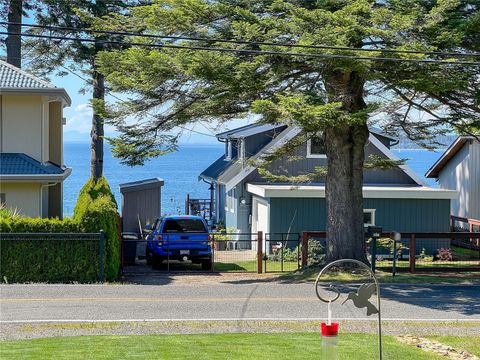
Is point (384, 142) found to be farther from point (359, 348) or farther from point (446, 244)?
point (359, 348)

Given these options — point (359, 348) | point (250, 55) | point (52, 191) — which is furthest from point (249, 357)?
point (52, 191)

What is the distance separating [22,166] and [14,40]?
35.1 ft

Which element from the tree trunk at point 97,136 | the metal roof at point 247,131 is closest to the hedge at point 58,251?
the tree trunk at point 97,136

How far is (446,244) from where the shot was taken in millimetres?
30812

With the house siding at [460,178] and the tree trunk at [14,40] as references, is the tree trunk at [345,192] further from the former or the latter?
the house siding at [460,178]

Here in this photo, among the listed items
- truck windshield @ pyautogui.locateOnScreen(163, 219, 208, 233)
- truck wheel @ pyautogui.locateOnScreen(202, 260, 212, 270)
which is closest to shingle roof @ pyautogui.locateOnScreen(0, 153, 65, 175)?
truck windshield @ pyautogui.locateOnScreen(163, 219, 208, 233)

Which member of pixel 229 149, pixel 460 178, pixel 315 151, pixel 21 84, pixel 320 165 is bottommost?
pixel 460 178

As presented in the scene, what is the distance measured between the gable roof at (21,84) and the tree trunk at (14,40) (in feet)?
21.1

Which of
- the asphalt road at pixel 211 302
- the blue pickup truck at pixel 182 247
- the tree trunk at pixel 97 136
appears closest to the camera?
the asphalt road at pixel 211 302

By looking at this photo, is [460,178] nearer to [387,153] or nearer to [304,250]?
[387,153]

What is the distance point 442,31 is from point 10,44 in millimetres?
20965

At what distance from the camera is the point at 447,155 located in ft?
133

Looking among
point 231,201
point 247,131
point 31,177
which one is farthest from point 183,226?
point 231,201

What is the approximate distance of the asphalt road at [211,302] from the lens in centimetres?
1564
